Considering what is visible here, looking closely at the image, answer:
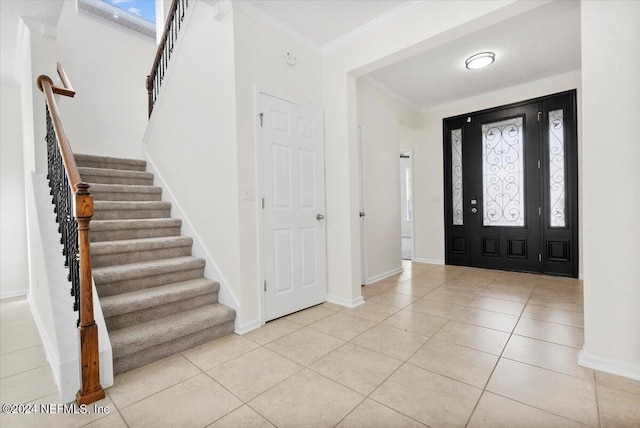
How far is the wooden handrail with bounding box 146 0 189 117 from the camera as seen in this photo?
3.64 metres

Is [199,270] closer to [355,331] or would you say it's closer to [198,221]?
[198,221]

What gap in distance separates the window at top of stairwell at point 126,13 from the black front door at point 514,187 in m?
5.65

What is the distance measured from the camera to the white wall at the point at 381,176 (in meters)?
4.26

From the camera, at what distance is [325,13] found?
2850mm

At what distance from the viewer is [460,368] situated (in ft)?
6.58

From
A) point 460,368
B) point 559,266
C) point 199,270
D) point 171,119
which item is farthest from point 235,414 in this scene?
point 559,266

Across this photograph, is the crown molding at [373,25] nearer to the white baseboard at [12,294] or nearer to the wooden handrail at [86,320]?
the wooden handrail at [86,320]

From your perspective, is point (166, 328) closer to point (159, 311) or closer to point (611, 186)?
point (159, 311)

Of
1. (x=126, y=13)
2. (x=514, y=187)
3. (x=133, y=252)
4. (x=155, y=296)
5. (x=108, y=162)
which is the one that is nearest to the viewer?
(x=155, y=296)

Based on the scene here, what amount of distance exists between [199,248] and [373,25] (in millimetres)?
2872

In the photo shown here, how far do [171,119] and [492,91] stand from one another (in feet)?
15.5

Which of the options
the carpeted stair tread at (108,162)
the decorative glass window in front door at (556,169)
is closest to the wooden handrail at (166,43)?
the carpeted stair tread at (108,162)

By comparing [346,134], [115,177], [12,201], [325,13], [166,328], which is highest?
[325,13]

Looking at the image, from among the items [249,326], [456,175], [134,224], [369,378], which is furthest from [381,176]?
[134,224]
